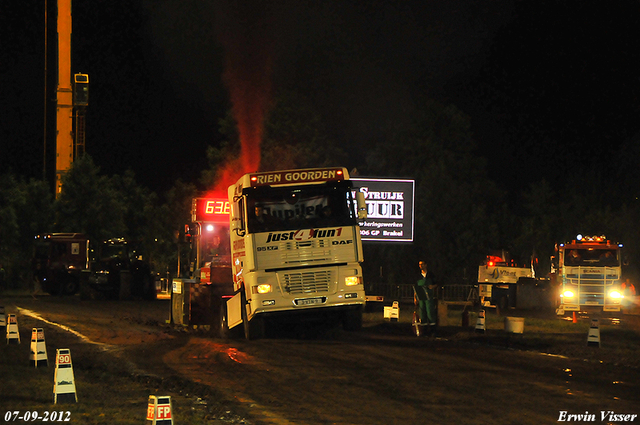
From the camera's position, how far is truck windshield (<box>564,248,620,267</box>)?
32.8 metres

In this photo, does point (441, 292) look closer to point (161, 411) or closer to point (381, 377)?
point (381, 377)

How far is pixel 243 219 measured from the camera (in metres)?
18.5

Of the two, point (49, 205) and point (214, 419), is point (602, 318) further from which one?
point (49, 205)

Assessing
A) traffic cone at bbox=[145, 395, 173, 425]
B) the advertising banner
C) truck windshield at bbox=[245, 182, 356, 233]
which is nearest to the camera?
traffic cone at bbox=[145, 395, 173, 425]

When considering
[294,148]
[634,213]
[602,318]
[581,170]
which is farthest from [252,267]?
[581,170]

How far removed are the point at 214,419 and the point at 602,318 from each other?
79.6 feet

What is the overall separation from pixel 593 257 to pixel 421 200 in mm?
25422

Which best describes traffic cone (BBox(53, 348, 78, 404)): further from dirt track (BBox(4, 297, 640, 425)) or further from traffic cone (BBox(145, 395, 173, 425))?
traffic cone (BBox(145, 395, 173, 425))

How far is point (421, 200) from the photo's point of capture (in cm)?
5784

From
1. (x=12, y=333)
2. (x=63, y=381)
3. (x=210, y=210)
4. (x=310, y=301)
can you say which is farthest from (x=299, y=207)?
(x=63, y=381)

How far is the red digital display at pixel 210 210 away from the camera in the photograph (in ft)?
77.3

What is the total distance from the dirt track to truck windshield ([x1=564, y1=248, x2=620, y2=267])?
12840mm

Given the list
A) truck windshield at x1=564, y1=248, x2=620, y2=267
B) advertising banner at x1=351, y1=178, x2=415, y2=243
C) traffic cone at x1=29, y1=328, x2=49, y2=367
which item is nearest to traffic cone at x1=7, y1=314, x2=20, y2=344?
traffic cone at x1=29, y1=328, x2=49, y2=367

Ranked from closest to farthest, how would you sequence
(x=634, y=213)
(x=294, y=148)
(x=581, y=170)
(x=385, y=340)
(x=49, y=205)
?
(x=385, y=340) < (x=294, y=148) < (x=634, y=213) < (x=49, y=205) < (x=581, y=170)
